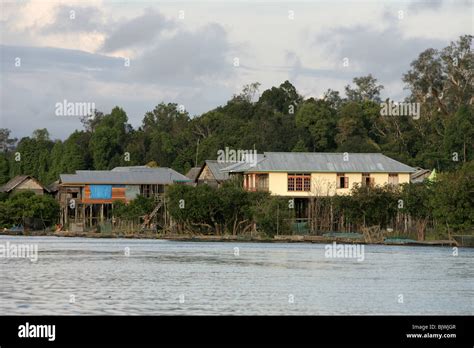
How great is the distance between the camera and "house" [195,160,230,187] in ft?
272

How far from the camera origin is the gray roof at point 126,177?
85.4 metres

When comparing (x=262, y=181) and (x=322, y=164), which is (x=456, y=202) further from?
(x=262, y=181)

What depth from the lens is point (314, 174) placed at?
74.1 m

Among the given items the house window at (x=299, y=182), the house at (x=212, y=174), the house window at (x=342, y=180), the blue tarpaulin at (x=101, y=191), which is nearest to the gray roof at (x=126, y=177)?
the blue tarpaulin at (x=101, y=191)

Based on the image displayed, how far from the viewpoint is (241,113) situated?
107438mm

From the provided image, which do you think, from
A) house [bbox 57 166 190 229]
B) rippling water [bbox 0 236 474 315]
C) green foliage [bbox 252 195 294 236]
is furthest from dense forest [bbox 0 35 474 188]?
rippling water [bbox 0 236 474 315]

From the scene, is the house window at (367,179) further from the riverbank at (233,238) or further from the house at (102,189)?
the house at (102,189)

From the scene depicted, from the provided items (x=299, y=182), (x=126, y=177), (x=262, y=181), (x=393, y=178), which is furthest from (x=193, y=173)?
(x=393, y=178)

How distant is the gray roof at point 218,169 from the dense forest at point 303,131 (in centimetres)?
559

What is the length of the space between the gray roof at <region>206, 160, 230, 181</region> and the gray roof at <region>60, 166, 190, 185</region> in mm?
3061

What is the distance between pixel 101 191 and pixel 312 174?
19.4m
